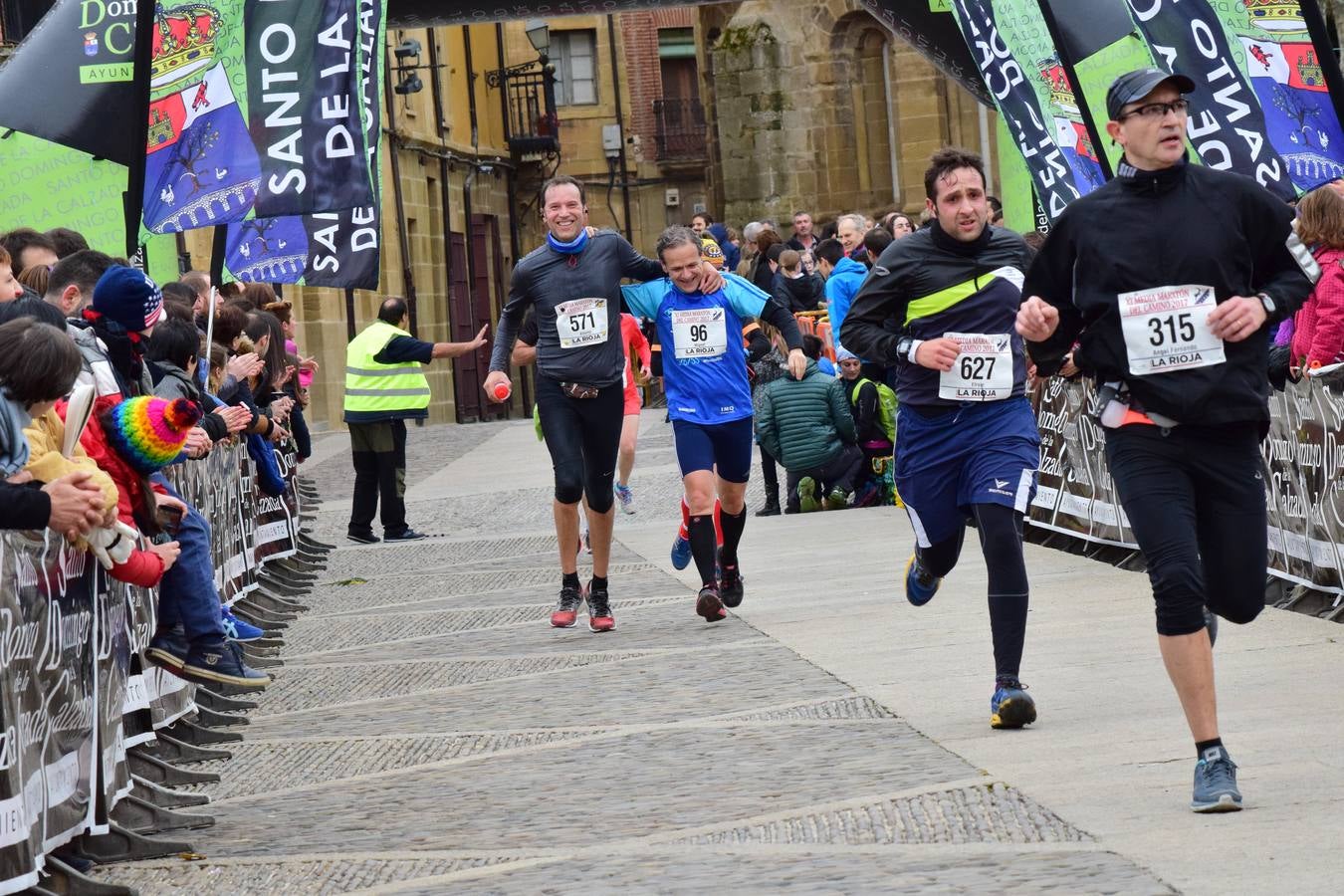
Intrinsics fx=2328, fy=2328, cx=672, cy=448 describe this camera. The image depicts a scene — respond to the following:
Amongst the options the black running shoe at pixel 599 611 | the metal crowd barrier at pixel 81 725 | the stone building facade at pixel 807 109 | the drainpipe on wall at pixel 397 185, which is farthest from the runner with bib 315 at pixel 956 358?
the drainpipe on wall at pixel 397 185

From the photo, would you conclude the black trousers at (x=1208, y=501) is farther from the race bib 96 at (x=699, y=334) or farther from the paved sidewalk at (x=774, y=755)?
the race bib 96 at (x=699, y=334)

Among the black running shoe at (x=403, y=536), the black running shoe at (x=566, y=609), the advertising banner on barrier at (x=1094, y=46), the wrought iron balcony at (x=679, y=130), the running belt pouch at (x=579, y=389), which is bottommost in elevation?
the black running shoe at (x=403, y=536)

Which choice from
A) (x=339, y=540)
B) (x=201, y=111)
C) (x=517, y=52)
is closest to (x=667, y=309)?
(x=201, y=111)

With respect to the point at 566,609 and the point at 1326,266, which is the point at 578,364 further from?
the point at 1326,266

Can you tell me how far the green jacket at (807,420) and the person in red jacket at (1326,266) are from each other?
6.87m

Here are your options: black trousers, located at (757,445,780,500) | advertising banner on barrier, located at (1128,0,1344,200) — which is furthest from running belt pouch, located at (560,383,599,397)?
black trousers, located at (757,445,780,500)

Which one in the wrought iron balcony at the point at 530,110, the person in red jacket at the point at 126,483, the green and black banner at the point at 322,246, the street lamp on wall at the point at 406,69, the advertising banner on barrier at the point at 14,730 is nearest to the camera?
the advertising banner on barrier at the point at 14,730

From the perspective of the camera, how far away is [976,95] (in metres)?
19.9

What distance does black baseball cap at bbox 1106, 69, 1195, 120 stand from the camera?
6.28 meters

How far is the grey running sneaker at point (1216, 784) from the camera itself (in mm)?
5789

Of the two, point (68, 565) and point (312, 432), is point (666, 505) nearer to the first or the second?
point (68, 565)

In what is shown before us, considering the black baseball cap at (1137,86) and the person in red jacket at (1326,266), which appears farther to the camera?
the person in red jacket at (1326,266)

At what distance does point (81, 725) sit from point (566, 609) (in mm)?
5445

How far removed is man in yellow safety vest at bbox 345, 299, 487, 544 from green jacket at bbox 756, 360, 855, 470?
2559 mm
